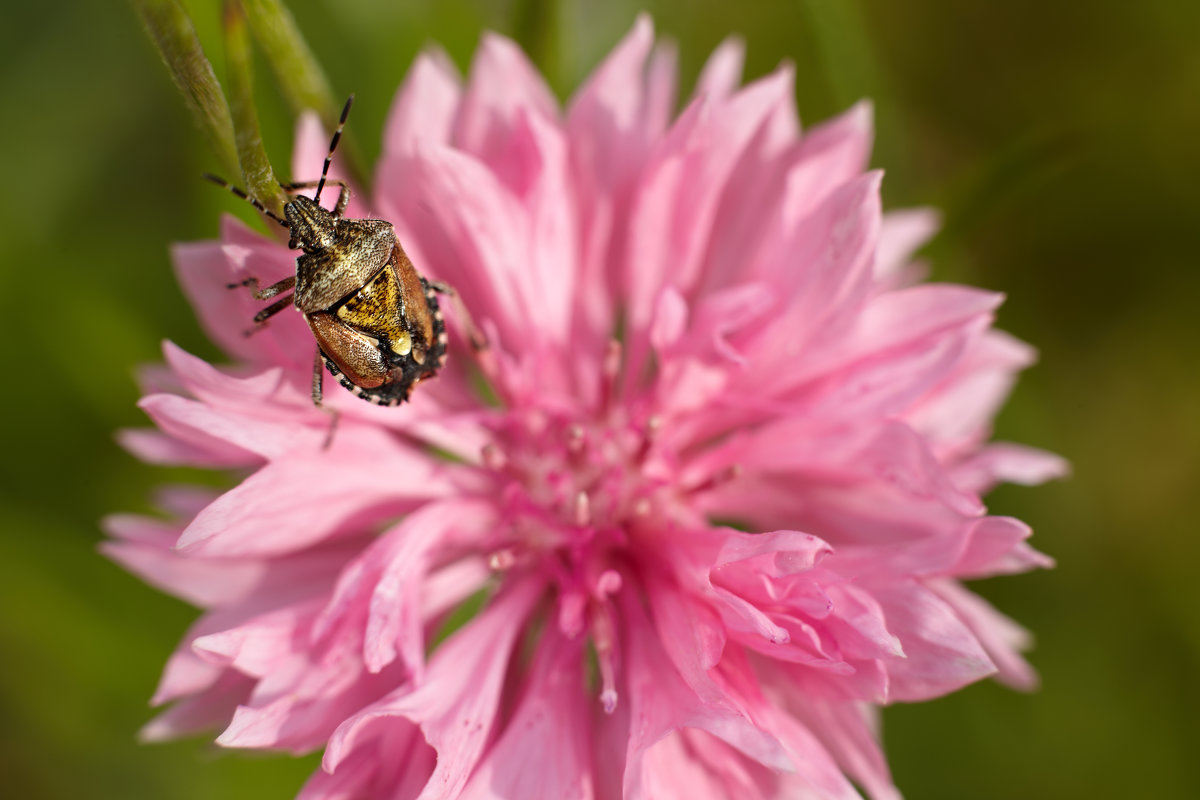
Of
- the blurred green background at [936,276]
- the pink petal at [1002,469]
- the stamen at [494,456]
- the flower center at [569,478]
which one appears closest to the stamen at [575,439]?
the flower center at [569,478]

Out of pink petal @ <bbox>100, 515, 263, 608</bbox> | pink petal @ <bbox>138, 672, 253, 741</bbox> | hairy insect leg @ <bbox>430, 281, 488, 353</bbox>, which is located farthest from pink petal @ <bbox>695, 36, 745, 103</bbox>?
pink petal @ <bbox>138, 672, 253, 741</bbox>

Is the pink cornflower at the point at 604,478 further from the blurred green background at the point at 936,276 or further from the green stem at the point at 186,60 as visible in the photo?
the blurred green background at the point at 936,276

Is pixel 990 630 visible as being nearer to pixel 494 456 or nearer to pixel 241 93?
pixel 494 456

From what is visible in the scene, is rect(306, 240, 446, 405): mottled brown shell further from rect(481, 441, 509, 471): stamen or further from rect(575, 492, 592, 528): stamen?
rect(575, 492, 592, 528): stamen

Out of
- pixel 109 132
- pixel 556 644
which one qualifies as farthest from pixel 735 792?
pixel 109 132

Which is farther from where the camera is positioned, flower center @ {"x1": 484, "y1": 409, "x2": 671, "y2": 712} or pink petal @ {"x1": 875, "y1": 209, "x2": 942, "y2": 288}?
pink petal @ {"x1": 875, "y1": 209, "x2": 942, "y2": 288}
